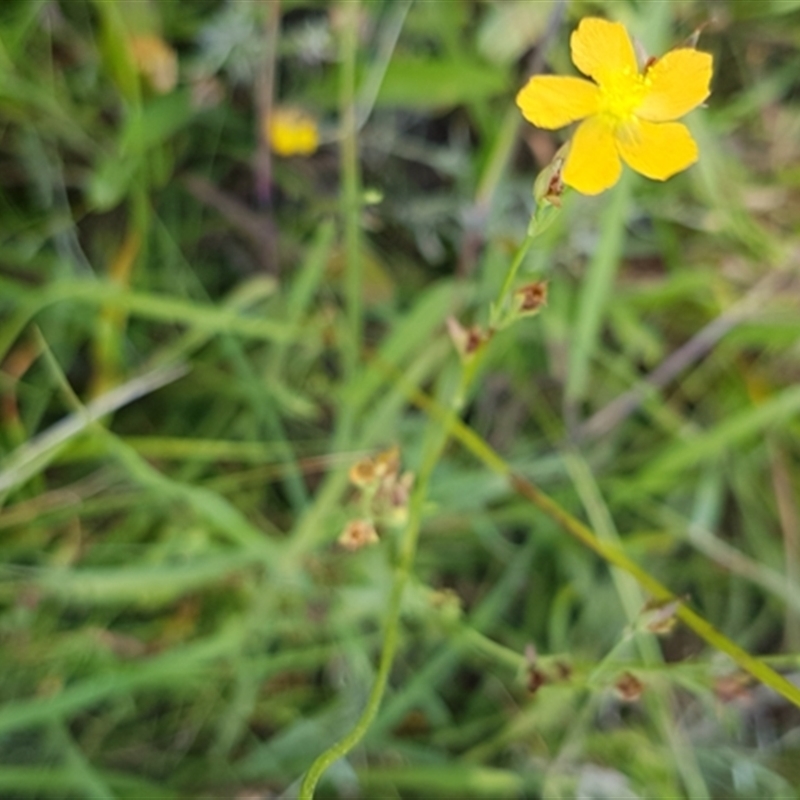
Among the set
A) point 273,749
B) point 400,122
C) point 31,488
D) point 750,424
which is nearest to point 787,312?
point 750,424

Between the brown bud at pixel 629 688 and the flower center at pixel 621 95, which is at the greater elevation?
the flower center at pixel 621 95

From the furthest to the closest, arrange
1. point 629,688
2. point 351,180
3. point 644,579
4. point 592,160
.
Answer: point 351,180 < point 644,579 < point 629,688 < point 592,160

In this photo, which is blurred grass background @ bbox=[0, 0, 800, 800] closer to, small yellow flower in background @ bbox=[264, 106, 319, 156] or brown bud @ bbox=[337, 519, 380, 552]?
small yellow flower in background @ bbox=[264, 106, 319, 156]

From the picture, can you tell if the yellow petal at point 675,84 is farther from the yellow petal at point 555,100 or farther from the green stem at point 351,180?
the green stem at point 351,180

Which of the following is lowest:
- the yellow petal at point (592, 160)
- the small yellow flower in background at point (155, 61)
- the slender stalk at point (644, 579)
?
the slender stalk at point (644, 579)

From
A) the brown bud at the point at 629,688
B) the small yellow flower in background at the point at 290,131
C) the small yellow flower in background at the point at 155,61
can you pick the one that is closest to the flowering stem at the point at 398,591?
the brown bud at the point at 629,688

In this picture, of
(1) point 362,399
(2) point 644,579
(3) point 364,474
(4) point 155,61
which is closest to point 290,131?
(4) point 155,61

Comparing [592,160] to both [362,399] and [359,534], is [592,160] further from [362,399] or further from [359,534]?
[362,399]
